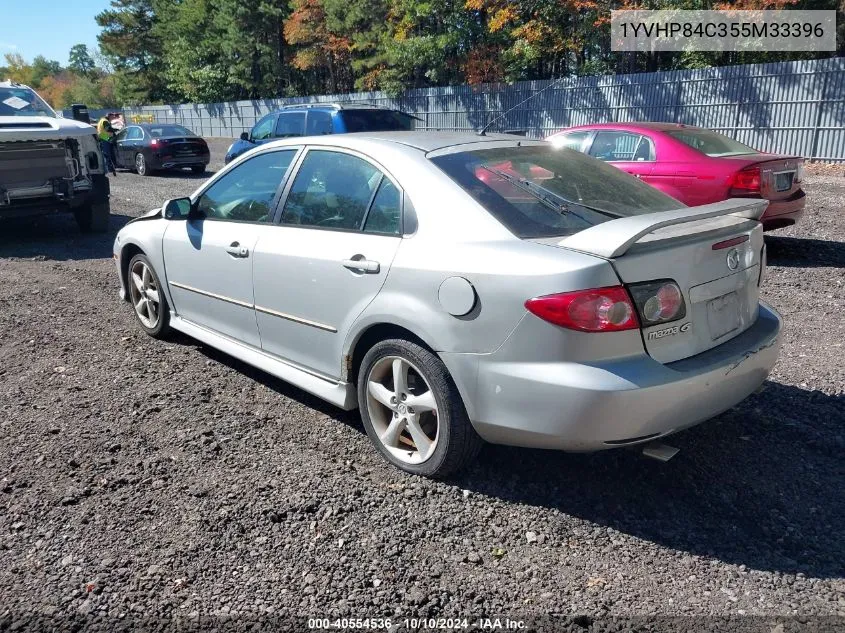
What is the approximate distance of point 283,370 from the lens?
13.4 ft

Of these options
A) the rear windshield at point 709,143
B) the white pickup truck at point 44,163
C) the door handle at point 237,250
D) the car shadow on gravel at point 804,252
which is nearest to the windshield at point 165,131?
the white pickup truck at point 44,163

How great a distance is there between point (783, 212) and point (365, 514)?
20.7 feet

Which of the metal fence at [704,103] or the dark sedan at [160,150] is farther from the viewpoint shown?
the dark sedan at [160,150]

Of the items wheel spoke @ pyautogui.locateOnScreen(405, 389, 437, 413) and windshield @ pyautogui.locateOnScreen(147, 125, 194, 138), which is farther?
windshield @ pyautogui.locateOnScreen(147, 125, 194, 138)

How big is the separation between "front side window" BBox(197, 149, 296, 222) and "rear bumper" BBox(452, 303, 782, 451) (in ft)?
6.11

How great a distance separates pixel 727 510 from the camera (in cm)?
308

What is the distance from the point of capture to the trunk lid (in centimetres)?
281

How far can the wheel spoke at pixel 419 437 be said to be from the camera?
334 cm

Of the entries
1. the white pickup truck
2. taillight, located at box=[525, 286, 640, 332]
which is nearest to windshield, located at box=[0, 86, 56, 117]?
the white pickup truck

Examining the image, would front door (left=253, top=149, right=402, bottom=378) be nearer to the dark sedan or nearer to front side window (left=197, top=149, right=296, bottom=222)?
front side window (left=197, top=149, right=296, bottom=222)

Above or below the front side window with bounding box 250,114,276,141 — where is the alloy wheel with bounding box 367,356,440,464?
below

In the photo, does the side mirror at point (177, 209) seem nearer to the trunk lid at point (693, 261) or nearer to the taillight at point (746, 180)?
the trunk lid at point (693, 261)

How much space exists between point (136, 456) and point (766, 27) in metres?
21.5

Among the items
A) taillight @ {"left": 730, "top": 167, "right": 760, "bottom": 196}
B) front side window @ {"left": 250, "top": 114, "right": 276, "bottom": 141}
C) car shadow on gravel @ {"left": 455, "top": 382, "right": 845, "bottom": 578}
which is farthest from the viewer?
front side window @ {"left": 250, "top": 114, "right": 276, "bottom": 141}
